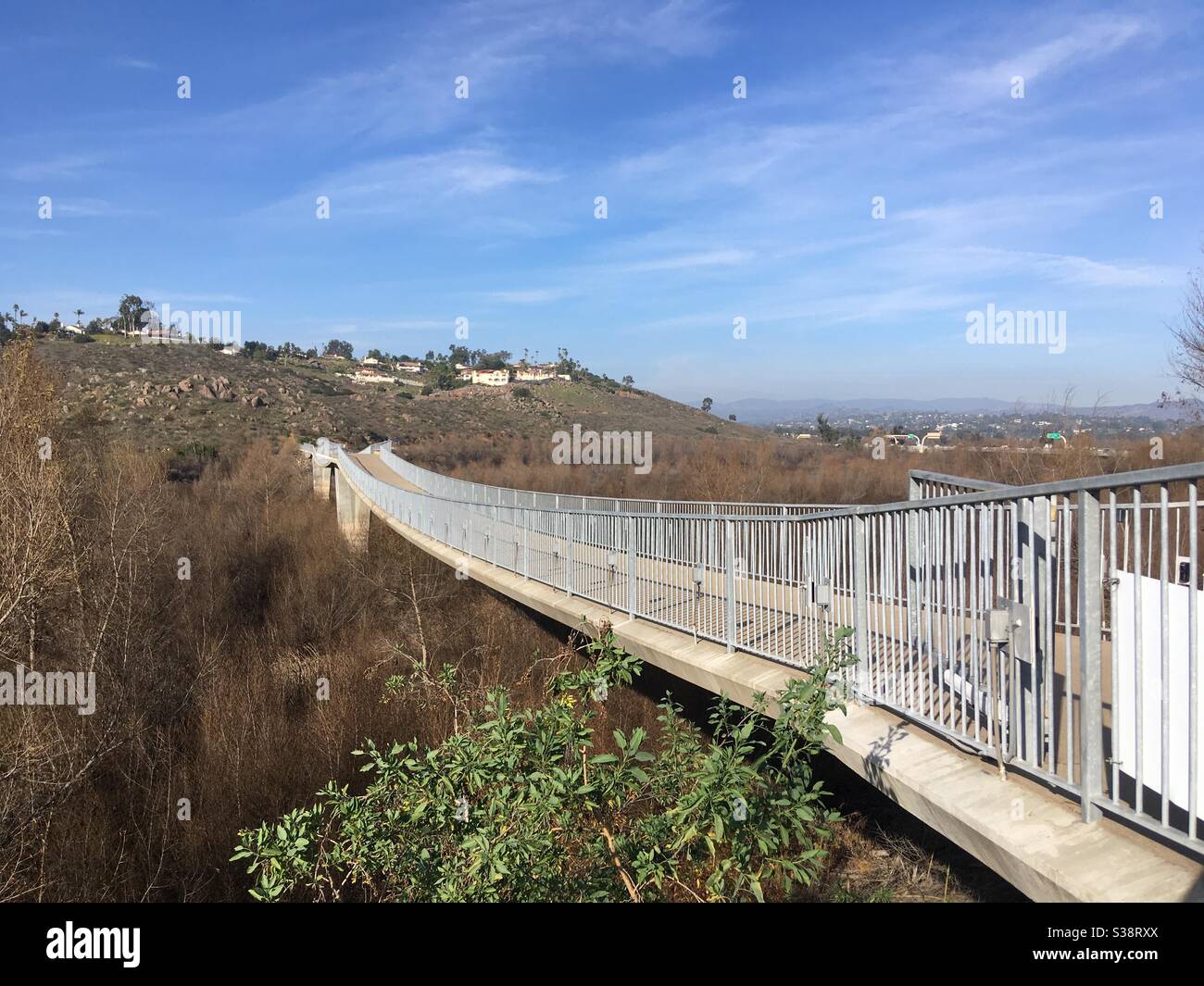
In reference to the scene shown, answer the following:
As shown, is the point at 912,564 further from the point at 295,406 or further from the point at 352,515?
the point at 295,406

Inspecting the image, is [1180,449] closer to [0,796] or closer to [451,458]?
[0,796]

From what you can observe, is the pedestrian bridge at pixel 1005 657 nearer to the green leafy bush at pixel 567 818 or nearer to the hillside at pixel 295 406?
the green leafy bush at pixel 567 818

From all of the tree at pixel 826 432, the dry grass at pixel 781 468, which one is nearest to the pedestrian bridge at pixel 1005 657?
the dry grass at pixel 781 468

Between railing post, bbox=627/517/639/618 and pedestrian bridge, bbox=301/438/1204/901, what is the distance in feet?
3.16

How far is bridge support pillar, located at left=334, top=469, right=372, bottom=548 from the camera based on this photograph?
37.7 m

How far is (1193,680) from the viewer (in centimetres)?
321

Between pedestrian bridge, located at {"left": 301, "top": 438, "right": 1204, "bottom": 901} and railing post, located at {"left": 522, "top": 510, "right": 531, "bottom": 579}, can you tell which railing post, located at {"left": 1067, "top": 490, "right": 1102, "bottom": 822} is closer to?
pedestrian bridge, located at {"left": 301, "top": 438, "right": 1204, "bottom": 901}

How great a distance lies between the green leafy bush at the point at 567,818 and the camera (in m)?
3.50

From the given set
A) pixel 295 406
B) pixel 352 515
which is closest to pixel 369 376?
pixel 295 406

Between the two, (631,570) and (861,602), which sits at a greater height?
(861,602)

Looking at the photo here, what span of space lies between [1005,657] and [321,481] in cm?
5094

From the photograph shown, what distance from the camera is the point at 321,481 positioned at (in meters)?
51.9

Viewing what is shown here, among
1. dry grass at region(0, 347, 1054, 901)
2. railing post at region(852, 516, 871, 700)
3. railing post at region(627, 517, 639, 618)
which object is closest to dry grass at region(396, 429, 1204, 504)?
dry grass at region(0, 347, 1054, 901)

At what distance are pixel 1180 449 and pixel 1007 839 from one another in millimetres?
26016
